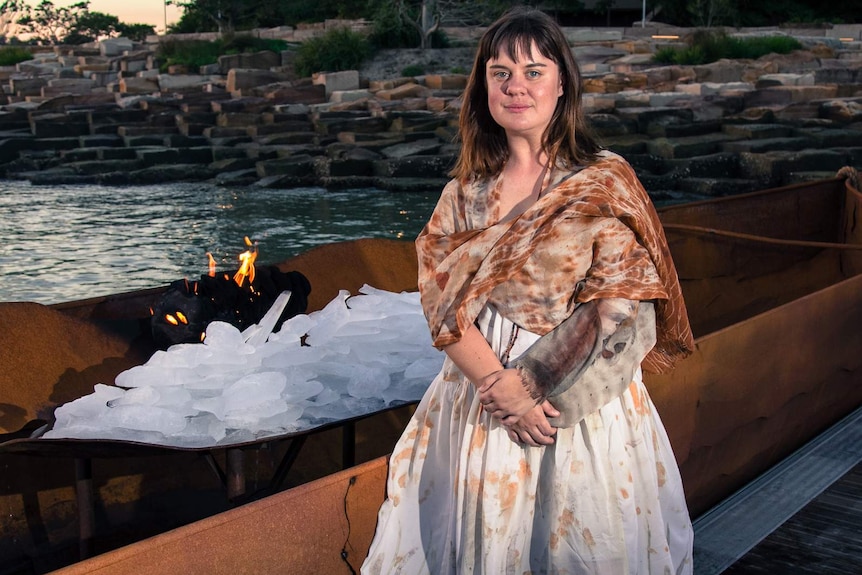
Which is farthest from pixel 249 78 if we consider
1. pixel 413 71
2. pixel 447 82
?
pixel 447 82

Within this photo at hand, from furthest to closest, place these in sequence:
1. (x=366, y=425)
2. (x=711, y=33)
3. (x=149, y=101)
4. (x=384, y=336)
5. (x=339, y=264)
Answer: (x=711, y=33) → (x=149, y=101) → (x=339, y=264) → (x=366, y=425) → (x=384, y=336)

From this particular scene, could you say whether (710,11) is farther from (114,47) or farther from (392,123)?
(114,47)

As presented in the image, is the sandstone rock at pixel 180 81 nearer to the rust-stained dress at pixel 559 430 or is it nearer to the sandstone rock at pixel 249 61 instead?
the sandstone rock at pixel 249 61

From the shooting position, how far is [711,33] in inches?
974

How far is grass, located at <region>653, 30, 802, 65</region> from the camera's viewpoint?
22.9 meters

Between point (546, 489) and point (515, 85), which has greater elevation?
point (515, 85)

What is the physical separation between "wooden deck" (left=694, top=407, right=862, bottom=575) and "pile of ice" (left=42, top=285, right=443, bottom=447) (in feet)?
3.42

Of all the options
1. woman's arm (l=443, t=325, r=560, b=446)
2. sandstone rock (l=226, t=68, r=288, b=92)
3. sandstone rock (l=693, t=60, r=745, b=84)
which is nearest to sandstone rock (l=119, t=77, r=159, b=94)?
sandstone rock (l=226, t=68, r=288, b=92)

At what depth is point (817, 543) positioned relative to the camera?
293cm

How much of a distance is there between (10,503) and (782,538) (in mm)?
2418

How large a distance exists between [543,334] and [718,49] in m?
23.3

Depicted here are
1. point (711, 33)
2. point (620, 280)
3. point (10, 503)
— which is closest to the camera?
point (620, 280)

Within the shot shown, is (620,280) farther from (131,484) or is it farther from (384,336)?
(131,484)

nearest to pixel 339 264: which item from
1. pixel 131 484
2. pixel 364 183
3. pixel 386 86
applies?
pixel 131 484
